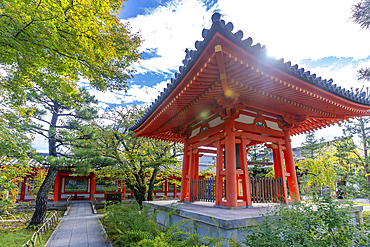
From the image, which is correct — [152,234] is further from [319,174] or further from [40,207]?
[319,174]

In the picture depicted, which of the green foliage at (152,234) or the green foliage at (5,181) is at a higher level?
the green foliage at (5,181)

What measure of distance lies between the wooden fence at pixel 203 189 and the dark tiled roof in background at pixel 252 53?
2.83 meters

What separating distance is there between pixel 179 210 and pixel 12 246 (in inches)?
230

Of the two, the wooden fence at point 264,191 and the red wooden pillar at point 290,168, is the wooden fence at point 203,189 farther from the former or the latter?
the red wooden pillar at point 290,168

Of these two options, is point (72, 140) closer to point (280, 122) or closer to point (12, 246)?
point (12, 246)

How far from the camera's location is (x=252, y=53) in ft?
10.6

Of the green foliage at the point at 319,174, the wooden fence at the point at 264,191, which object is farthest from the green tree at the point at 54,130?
the green foliage at the point at 319,174

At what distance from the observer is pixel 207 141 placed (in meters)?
6.13

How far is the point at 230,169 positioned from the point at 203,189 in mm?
1771

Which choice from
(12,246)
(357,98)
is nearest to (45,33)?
(12,246)

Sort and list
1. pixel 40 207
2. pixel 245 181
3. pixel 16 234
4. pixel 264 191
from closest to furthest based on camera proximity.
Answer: pixel 245 181, pixel 264 191, pixel 16 234, pixel 40 207

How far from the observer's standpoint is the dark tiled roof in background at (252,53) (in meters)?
2.90

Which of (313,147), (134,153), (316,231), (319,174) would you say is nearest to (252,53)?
(316,231)

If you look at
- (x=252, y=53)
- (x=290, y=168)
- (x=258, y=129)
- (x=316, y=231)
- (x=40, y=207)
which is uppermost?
(x=252, y=53)
